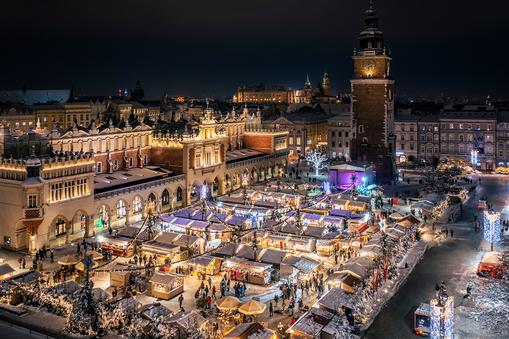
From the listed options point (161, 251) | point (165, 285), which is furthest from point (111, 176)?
point (165, 285)

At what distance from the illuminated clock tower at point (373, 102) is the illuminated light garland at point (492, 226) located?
26541 mm

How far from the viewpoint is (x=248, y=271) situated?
32500mm

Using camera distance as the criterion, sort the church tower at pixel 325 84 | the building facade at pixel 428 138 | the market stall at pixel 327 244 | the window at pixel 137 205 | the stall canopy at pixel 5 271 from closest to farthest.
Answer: the stall canopy at pixel 5 271 < the market stall at pixel 327 244 < the window at pixel 137 205 < the building facade at pixel 428 138 < the church tower at pixel 325 84

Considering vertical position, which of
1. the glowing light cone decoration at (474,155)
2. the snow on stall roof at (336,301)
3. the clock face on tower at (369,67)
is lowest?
the snow on stall roof at (336,301)

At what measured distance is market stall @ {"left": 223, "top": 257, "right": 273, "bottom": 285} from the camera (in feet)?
105

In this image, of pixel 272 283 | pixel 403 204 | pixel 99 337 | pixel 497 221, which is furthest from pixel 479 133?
pixel 99 337

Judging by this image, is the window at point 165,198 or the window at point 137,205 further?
the window at point 165,198

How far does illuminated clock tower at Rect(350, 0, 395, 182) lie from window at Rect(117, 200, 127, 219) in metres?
32.7

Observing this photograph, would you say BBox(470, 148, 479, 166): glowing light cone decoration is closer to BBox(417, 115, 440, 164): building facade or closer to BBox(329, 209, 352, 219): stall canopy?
BBox(417, 115, 440, 164): building facade

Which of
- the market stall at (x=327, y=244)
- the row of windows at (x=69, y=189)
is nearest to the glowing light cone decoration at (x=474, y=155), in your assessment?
the market stall at (x=327, y=244)

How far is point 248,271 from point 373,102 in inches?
1530

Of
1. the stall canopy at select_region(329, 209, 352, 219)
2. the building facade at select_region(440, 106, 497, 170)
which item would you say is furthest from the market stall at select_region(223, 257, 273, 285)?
the building facade at select_region(440, 106, 497, 170)

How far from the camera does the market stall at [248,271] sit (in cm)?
3206

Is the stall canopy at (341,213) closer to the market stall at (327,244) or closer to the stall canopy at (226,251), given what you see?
the market stall at (327,244)
